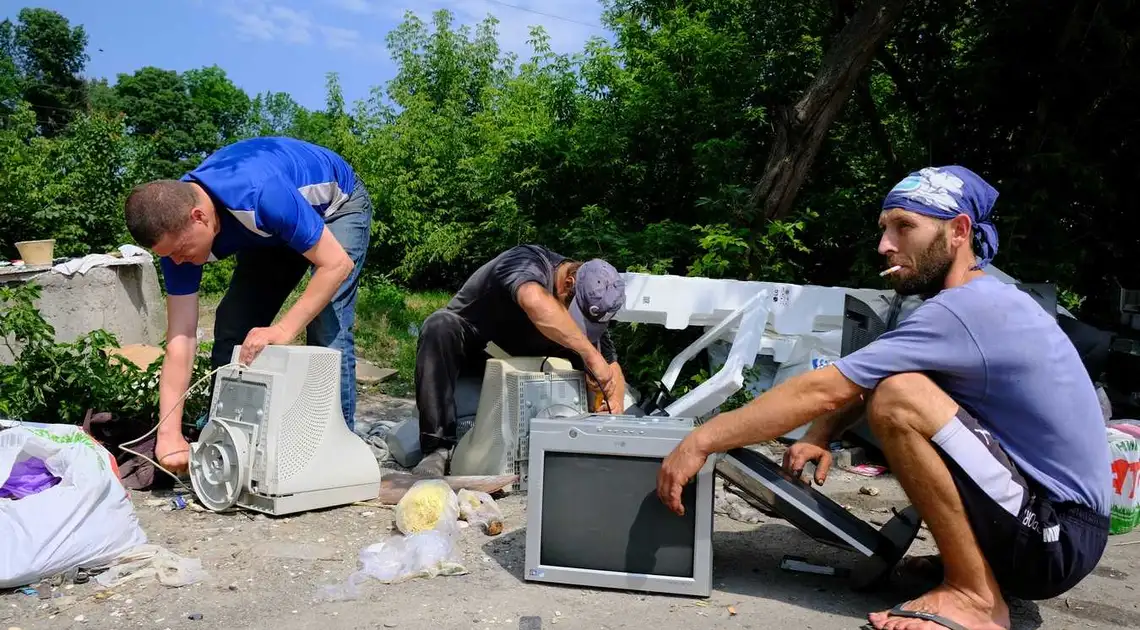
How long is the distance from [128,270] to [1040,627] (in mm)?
8218

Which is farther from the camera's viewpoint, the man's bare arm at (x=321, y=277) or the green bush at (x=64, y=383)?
the green bush at (x=64, y=383)

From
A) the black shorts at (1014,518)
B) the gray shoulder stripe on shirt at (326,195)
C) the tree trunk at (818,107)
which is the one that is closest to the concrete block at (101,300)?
the gray shoulder stripe on shirt at (326,195)

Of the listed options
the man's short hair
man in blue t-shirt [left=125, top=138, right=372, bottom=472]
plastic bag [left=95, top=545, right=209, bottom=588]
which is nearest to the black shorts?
plastic bag [left=95, top=545, right=209, bottom=588]

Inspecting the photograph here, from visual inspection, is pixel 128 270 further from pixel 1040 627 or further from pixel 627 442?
pixel 1040 627

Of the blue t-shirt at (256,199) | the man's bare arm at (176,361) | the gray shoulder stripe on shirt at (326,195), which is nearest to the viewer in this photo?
the blue t-shirt at (256,199)

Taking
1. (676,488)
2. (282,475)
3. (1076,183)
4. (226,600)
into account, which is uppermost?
(1076,183)

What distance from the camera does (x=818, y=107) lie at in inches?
Result: 263

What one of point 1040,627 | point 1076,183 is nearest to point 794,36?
point 1076,183

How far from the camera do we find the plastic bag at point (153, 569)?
110 inches

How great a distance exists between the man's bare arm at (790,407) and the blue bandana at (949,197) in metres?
0.52

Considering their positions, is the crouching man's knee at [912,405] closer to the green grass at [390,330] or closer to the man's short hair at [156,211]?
the man's short hair at [156,211]

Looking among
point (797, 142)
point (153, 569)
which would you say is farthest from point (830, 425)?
point (797, 142)

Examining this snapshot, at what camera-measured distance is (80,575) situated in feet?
9.17

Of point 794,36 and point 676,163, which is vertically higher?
point 794,36
